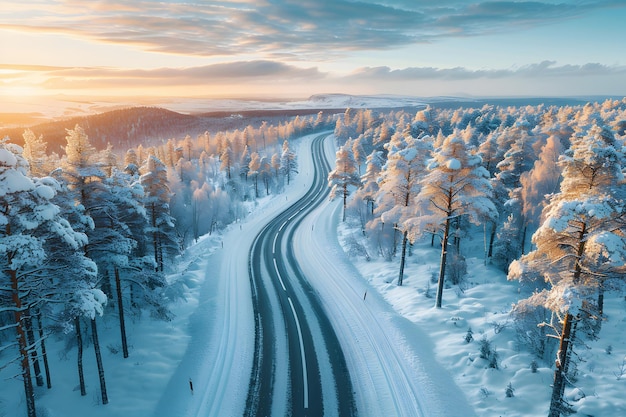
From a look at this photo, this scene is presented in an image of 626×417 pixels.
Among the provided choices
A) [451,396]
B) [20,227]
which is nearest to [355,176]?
[451,396]

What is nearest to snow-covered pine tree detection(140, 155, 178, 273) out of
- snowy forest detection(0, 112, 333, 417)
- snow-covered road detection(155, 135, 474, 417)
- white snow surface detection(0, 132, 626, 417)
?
snowy forest detection(0, 112, 333, 417)

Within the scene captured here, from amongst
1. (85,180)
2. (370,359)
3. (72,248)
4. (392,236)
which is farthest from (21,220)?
(392,236)

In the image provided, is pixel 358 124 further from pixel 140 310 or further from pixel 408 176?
pixel 140 310

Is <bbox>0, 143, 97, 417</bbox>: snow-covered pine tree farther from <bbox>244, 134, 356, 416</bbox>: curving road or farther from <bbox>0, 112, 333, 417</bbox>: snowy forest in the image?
<bbox>244, 134, 356, 416</bbox>: curving road

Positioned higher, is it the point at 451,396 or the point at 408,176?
the point at 408,176

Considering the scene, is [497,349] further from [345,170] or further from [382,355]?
[345,170]

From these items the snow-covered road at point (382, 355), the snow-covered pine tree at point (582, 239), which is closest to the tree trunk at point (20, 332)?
the snow-covered road at point (382, 355)
